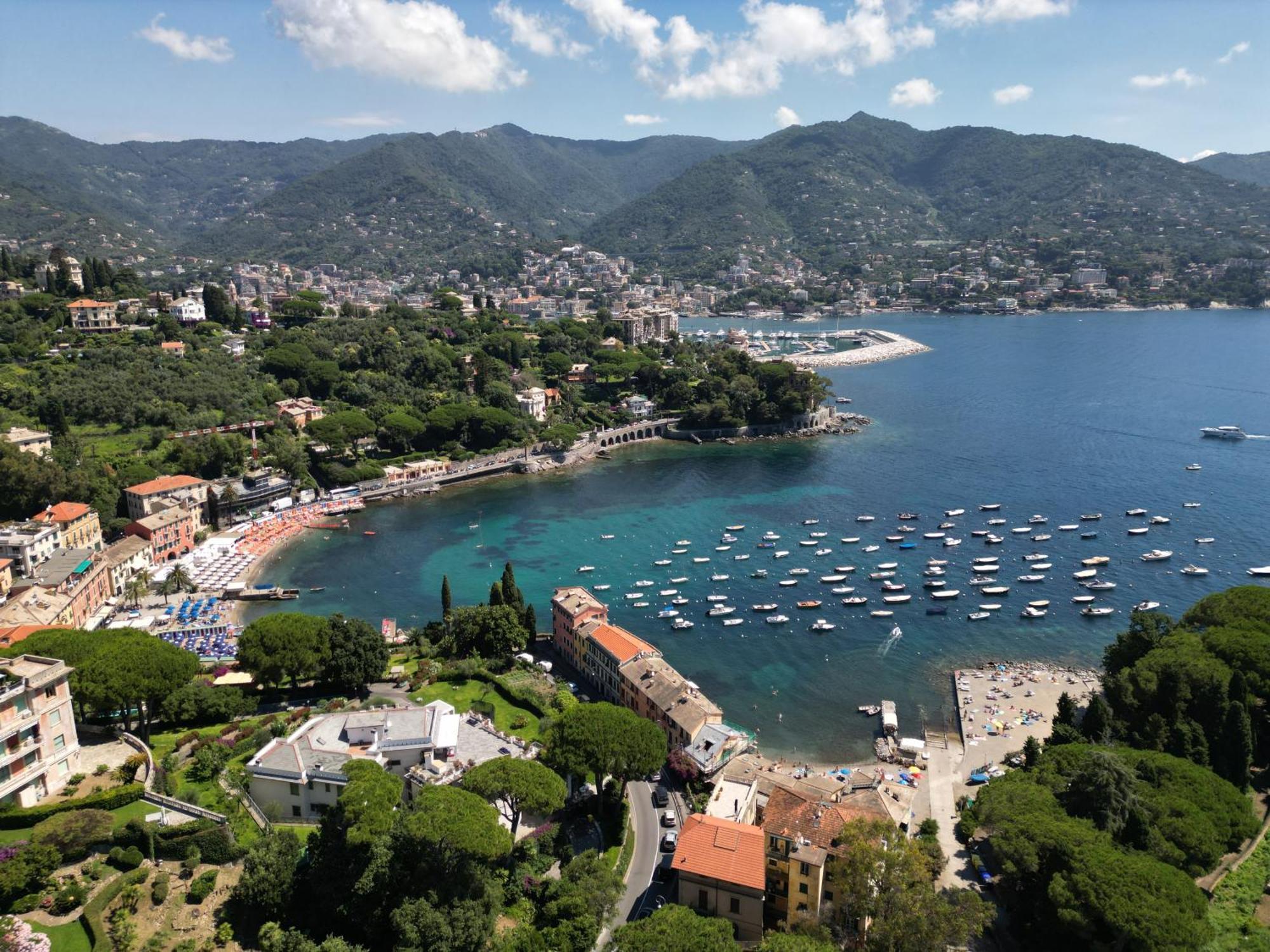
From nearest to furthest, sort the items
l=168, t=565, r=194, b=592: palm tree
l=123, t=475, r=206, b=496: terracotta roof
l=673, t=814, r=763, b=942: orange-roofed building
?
l=673, t=814, r=763, b=942: orange-roofed building < l=168, t=565, r=194, b=592: palm tree < l=123, t=475, r=206, b=496: terracotta roof

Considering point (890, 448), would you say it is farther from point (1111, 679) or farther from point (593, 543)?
point (1111, 679)

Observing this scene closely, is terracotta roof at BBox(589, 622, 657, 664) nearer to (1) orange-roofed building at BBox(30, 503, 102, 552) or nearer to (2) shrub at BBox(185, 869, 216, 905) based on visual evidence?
(2) shrub at BBox(185, 869, 216, 905)

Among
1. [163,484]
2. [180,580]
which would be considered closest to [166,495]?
[163,484]

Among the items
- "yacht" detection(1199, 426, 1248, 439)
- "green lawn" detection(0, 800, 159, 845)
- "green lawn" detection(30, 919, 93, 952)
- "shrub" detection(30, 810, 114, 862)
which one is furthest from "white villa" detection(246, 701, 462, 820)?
"yacht" detection(1199, 426, 1248, 439)

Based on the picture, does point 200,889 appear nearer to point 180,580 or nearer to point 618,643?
point 618,643

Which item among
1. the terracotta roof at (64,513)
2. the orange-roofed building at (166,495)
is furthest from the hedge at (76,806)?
the orange-roofed building at (166,495)

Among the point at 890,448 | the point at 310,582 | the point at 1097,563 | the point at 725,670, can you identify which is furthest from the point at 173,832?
the point at 890,448

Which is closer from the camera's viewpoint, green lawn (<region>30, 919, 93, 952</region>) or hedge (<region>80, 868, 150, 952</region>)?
hedge (<region>80, 868, 150, 952</region>)
